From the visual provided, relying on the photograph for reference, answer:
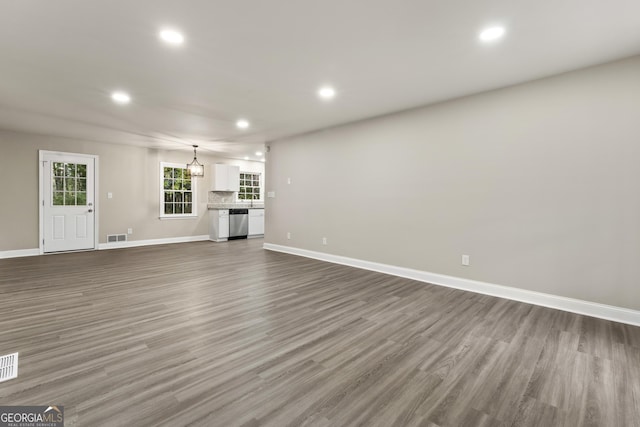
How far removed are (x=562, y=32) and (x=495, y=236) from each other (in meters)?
2.12

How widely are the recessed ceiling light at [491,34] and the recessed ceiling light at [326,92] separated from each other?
1.64 metres

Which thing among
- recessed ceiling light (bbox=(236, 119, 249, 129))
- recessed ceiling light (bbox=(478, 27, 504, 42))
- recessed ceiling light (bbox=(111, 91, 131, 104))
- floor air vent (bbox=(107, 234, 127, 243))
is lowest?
floor air vent (bbox=(107, 234, 127, 243))

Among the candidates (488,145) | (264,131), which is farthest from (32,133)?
(488,145)

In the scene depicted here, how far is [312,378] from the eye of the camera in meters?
1.89

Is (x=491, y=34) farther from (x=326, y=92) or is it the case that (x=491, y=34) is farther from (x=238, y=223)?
(x=238, y=223)

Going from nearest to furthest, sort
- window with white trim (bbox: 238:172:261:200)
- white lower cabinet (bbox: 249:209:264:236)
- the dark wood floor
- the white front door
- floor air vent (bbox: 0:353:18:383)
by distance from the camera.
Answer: the dark wood floor, floor air vent (bbox: 0:353:18:383), the white front door, white lower cabinet (bbox: 249:209:264:236), window with white trim (bbox: 238:172:261:200)

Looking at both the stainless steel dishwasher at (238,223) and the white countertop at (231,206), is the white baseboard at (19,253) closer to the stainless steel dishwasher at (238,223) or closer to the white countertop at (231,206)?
the white countertop at (231,206)

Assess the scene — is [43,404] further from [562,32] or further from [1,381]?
[562,32]

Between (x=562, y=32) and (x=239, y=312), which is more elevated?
(x=562, y=32)

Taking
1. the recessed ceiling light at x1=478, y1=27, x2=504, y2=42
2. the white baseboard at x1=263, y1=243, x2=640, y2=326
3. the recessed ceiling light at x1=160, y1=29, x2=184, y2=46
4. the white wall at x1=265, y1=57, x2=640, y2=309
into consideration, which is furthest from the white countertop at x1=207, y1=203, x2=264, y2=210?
the recessed ceiling light at x1=478, y1=27, x2=504, y2=42

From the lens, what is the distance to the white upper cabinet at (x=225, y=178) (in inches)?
326

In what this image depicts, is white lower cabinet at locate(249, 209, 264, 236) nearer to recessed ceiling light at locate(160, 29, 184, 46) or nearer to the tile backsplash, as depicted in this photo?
the tile backsplash

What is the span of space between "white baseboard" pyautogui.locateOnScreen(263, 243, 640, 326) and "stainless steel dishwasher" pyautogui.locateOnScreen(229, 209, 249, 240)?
Answer: 163 inches

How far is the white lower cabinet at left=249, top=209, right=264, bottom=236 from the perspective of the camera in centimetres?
872
